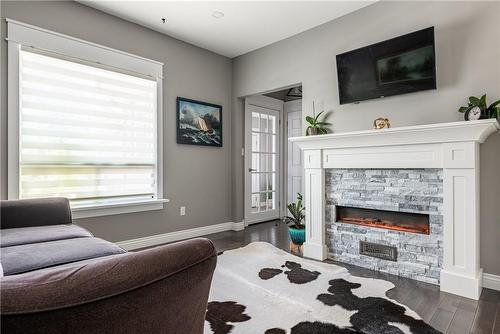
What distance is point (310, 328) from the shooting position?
170 cm

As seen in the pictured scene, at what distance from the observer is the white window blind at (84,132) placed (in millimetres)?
2693

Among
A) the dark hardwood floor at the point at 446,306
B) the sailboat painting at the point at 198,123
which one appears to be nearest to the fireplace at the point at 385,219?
the dark hardwood floor at the point at 446,306

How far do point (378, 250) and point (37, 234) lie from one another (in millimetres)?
2807

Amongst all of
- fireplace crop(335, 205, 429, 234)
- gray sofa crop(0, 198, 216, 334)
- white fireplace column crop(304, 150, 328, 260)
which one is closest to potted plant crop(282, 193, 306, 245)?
white fireplace column crop(304, 150, 328, 260)

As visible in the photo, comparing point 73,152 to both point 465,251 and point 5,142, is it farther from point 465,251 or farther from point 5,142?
point 465,251

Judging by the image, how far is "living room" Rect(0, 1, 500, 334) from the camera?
6.69ft

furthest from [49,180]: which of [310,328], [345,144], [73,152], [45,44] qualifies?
[345,144]

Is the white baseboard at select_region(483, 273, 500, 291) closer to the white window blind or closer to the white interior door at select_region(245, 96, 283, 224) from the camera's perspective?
the white interior door at select_region(245, 96, 283, 224)

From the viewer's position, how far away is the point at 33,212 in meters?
2.29

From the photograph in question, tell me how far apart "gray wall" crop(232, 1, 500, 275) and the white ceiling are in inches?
7.4

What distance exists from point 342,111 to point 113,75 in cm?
261

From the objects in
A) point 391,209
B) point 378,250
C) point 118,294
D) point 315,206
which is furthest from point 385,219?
point 118,294

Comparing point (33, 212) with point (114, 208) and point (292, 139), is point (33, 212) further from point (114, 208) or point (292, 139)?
point (292, 139)

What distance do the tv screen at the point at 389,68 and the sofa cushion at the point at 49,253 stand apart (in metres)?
2.64
